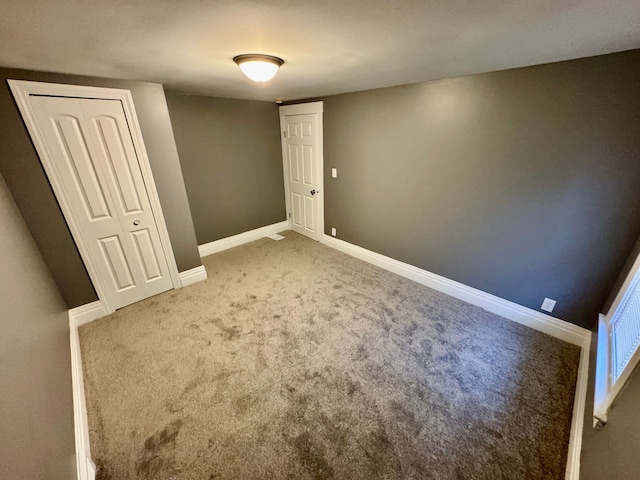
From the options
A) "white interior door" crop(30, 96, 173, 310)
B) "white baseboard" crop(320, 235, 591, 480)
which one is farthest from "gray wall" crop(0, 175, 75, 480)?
"white baseboard" crop(320, 235, 591, 480)

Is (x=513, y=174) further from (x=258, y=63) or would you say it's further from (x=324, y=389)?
(x=324, y=389)

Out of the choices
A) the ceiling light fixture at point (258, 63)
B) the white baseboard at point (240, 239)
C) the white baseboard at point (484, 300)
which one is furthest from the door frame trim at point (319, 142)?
the ceiling light fixture at point (258, 63)

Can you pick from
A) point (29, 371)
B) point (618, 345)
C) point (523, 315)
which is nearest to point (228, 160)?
point (29, 371)

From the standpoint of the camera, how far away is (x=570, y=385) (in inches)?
70.6

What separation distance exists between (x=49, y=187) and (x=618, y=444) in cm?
391

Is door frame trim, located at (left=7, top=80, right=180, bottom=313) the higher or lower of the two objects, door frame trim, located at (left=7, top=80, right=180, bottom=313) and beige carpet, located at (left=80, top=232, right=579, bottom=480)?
the higher

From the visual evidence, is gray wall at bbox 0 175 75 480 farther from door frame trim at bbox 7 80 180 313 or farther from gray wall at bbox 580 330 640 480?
gray wall at bbox 580 330 640 480

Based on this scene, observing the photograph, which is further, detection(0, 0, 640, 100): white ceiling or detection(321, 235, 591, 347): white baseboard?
detection(321, 235, 591, 347): white baseboard

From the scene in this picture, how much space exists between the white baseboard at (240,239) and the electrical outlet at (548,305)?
379 centimetres

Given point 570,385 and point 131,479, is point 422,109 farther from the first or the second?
point 131,479

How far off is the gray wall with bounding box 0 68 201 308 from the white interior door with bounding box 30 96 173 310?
0.40 ft

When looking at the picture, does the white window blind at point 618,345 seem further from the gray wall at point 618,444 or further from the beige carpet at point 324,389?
the beige carpet at point 324,389

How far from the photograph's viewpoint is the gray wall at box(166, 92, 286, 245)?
3326mm

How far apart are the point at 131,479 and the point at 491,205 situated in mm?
3306
